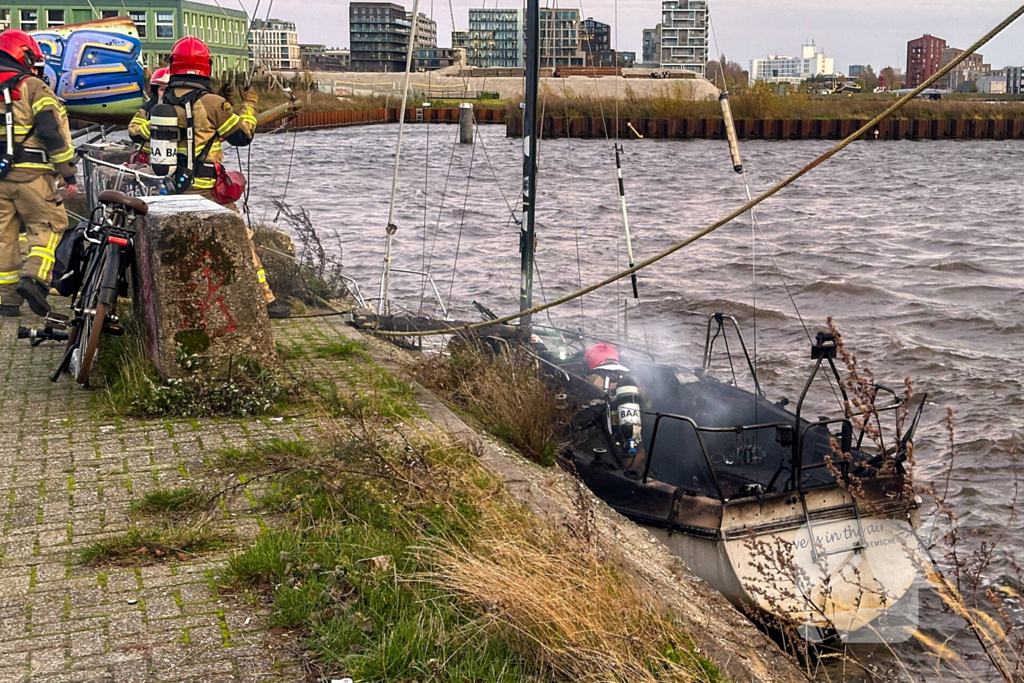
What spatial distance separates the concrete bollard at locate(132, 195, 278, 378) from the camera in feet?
21.1

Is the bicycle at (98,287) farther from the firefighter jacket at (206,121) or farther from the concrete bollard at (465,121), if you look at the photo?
the concrete bollard at (465,121)

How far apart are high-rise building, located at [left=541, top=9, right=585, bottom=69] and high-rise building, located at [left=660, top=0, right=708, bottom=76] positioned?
108cm

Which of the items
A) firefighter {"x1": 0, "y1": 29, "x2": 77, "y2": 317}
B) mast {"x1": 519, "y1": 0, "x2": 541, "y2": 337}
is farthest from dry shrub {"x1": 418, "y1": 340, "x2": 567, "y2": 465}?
firefighter {"x1": 0, "y1": 29, "x2": 77, "y2": 317}

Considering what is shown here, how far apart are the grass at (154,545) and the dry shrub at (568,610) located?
3.16ft

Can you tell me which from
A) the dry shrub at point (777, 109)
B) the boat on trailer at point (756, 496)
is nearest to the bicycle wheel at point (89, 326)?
the boat on trailer at point (756, 496)

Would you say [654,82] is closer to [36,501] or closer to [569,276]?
[569,276]

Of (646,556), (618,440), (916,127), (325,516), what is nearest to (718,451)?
(618,440)

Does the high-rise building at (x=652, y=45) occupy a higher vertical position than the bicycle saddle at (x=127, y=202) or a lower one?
higher

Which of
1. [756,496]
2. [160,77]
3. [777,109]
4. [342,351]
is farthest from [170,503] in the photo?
[777,109]

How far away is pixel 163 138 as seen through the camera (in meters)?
8.77

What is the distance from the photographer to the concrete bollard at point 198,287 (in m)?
6.42

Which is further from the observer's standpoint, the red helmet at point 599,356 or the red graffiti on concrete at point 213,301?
the red helmet at point 599,356

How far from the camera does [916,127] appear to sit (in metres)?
71.4

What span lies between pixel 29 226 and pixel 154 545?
517cm
